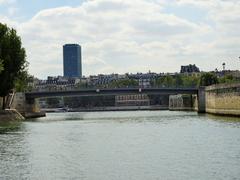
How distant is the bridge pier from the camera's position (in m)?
130

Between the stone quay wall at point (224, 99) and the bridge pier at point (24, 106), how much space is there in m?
35.5

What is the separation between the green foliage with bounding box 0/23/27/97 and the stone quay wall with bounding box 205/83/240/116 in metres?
33.5

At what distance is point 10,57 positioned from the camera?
101250 mm

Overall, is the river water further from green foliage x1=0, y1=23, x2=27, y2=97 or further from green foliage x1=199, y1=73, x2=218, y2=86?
green foliage x1=199, y1=73, x2=218, y2=86

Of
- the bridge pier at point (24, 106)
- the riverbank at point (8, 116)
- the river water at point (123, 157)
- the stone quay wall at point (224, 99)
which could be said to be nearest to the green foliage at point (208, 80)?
the stone quay wall at point (224, 99)

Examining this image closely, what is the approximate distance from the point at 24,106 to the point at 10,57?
34.7 metres

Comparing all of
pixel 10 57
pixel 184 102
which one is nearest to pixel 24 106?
pixel 10 57

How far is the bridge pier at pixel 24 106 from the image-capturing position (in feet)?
425

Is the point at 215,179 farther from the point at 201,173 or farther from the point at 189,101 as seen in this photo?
the point at 189,101

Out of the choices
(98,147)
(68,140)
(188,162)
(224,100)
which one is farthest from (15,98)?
(188,162)

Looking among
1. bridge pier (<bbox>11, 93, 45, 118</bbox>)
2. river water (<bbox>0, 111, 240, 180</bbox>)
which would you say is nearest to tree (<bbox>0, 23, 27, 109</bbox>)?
bridge pier (<bbox>11, 93, 45, 118</bbox>)

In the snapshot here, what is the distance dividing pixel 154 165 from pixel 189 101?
5516 inches

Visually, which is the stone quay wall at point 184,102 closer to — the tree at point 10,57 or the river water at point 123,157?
the tree at point 10,57

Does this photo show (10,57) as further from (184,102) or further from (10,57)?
(184,102)
